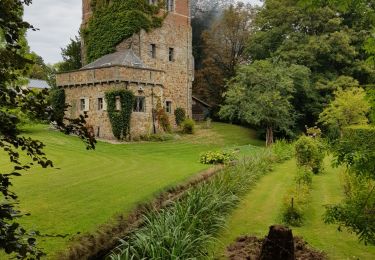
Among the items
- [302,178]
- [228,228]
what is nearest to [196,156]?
[302,178]

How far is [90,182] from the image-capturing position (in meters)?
13.2

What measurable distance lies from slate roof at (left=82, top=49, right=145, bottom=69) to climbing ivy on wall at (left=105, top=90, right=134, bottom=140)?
2.71 meters

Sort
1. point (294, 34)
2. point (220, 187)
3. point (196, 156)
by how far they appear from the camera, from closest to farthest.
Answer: point (220, 187)
point (196, 156)
point (294, 34)

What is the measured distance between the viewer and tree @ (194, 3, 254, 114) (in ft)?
147

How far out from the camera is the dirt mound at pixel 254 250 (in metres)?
8.93

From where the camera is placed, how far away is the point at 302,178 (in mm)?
14773

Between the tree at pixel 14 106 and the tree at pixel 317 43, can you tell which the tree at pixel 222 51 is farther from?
the tree at pixel 14 106

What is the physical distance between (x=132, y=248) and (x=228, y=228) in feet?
12.3

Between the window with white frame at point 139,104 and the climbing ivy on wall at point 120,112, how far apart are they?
0.73m

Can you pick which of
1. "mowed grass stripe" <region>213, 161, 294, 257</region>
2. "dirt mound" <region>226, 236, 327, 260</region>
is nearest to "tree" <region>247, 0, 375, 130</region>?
"mowed grass stripe" <region>213, 161, 294, 257</region>

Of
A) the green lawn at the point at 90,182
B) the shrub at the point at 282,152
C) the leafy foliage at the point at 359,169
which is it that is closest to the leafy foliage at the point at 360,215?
the leafy foliage at the point at 359,169

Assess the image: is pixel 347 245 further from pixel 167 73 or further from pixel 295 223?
pixel 167 73

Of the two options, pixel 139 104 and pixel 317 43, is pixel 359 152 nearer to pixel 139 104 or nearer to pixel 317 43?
pixel 139 104

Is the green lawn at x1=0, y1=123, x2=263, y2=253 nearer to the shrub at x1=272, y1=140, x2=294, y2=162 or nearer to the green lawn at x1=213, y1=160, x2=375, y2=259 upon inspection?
the green lawn at x1=213, y1=160, x2=375, y2=259
